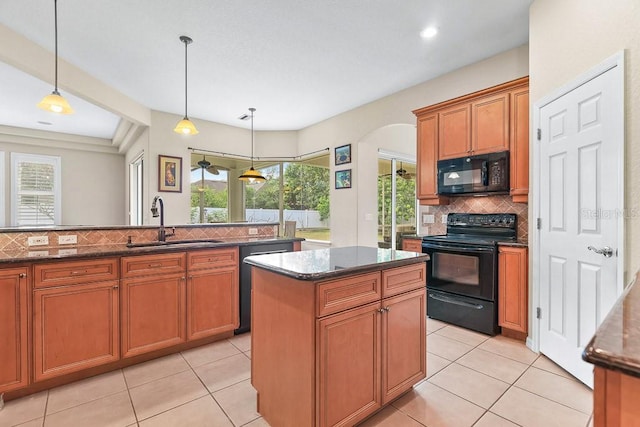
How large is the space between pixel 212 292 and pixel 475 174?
2.95m

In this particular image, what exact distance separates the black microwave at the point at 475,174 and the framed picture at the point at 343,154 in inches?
71.7

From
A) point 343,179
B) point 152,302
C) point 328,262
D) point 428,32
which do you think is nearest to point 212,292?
point 152,302

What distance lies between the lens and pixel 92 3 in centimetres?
257

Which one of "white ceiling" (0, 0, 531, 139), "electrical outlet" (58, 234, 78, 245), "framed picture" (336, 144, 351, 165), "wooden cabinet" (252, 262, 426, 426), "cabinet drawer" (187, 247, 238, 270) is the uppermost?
"white ceiling" (0, 0, 531, 139)

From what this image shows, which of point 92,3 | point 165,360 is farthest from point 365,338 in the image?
point 92,3

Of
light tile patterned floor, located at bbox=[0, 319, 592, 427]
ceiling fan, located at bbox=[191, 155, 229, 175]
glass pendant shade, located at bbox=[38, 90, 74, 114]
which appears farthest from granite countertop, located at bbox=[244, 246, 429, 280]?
ceiling fan, located at bbox=[191, 155, 229, 175]

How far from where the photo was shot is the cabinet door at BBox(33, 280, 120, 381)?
205 cm

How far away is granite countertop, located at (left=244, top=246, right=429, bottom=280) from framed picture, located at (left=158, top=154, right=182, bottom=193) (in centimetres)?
406

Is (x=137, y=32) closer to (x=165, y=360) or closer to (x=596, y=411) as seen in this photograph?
(x=165, y=360)

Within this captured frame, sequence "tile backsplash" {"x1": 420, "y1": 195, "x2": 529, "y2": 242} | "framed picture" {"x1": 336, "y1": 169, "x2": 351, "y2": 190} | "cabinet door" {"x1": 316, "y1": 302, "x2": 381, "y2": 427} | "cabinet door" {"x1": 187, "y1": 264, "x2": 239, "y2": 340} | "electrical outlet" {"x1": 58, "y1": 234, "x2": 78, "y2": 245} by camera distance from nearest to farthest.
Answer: "cabinet door" {"x1": 316, "y1": 302, "x2": 381, "y2": 427}
"electrical outlet" {"x1": 58, "y1": 234, "x2": 78, "y2": 245}
"cabinet door" {"x1": 187, "y1": 264, "x2": 239, "y2": 340}
"tile backsplash" {"x1": 420, "y1": 195, "x2": 529, "y2": 242}
"framed picture" {"x1": 336, "y1": 169, "x2": 351, "y2": 190}

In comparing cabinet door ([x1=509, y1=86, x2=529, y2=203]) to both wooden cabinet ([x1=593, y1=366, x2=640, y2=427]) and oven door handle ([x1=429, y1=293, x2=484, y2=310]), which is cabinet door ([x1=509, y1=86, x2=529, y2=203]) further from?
wooden cabinet ([x1=593, y1=366, x2=640, y2=427])

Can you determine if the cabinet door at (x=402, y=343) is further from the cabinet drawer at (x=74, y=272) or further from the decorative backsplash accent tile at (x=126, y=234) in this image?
the decorative backsplash accent tile at (x=126, y=234)

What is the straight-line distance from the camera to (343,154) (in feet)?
17.3

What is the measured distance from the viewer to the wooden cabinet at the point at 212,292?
2699 mm
